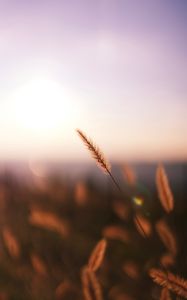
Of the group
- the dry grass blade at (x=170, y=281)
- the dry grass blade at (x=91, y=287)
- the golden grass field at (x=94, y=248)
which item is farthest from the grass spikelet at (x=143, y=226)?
the dry grass blade at (x=91, y=287)

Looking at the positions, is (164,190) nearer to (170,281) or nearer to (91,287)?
(91,287)

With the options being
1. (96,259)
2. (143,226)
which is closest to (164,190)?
(96,259)

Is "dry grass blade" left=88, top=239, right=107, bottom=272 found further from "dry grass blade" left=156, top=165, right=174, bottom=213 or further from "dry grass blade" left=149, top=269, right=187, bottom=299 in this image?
"dry grass blade" left=149, top=269, right=187, bottom=299

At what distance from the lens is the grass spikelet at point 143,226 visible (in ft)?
4.99

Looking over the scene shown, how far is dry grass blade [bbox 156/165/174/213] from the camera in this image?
2053mm

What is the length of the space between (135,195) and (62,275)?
80 cm

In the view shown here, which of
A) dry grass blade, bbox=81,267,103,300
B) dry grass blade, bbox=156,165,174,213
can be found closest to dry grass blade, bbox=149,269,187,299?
dry grass blade, bbox=81,267,103,300

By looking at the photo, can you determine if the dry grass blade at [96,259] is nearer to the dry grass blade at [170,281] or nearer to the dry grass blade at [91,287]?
the dry grass blade at [91,287]

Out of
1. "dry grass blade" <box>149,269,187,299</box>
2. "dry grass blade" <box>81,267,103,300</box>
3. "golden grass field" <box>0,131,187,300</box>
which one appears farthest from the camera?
"golden grass field" <box>0,131,187,300</box>

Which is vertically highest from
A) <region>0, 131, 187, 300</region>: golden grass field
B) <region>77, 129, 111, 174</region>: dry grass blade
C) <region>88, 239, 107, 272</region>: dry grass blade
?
<region>77, 129, 111, 174</region>: dry grass blade

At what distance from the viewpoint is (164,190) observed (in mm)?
2072

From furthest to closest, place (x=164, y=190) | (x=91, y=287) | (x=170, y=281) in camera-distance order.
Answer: (x=164, y=190) < (x=91, y=287) < (x=170, y=281)

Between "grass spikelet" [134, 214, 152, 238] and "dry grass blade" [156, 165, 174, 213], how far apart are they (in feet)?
0.44

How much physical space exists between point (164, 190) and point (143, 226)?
613 mm
